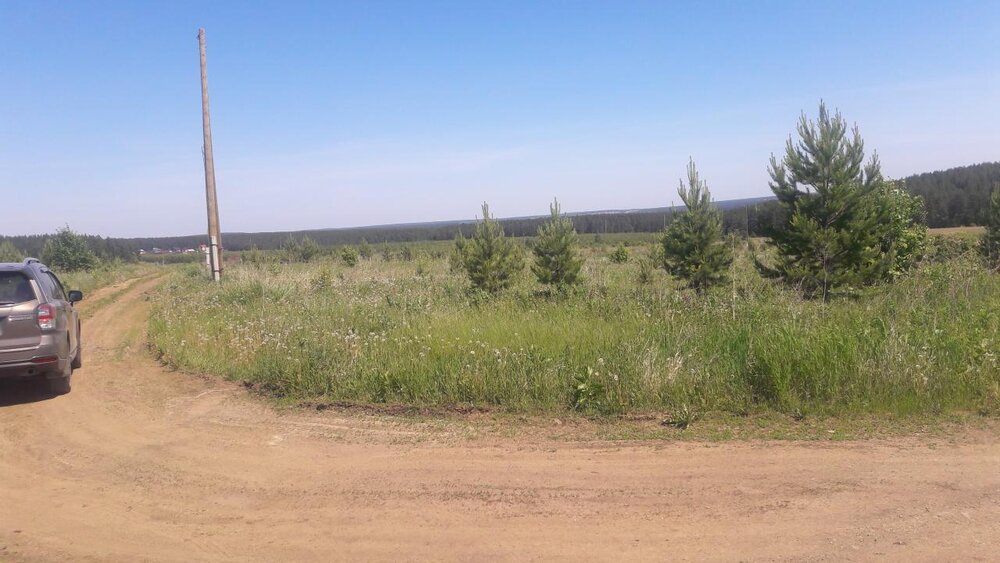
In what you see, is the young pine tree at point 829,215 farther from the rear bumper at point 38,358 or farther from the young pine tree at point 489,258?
the rear bumper at point 38,358

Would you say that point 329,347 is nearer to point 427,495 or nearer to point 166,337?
point 427,495

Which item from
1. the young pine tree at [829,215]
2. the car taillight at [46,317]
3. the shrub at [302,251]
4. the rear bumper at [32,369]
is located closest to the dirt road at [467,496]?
the rear bumper at [32,369]

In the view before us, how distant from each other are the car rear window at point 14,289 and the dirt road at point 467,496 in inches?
68.6

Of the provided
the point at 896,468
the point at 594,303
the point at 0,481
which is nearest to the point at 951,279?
the point at 594,303

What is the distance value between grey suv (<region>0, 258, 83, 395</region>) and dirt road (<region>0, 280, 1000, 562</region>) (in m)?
1.14

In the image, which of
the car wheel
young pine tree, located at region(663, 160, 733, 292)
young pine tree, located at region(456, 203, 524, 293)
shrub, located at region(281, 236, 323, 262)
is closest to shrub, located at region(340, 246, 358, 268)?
shrub, located at region(281, 236, 323, 262)

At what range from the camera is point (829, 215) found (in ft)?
47.9

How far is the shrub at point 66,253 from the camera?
121 feet

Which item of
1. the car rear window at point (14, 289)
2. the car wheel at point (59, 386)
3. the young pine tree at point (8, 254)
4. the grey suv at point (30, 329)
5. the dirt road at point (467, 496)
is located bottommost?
the dirt road at point (467, 496)

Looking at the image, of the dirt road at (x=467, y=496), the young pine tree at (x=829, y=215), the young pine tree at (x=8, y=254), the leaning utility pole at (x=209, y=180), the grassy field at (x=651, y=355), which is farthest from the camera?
the young pine tree at (x=8, y=254)

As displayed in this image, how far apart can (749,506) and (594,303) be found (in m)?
6.07

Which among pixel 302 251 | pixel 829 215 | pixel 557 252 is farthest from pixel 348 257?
pixel 829 215

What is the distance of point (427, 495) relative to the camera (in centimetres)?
457

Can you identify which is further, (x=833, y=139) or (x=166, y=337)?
(x=833, y=139)
